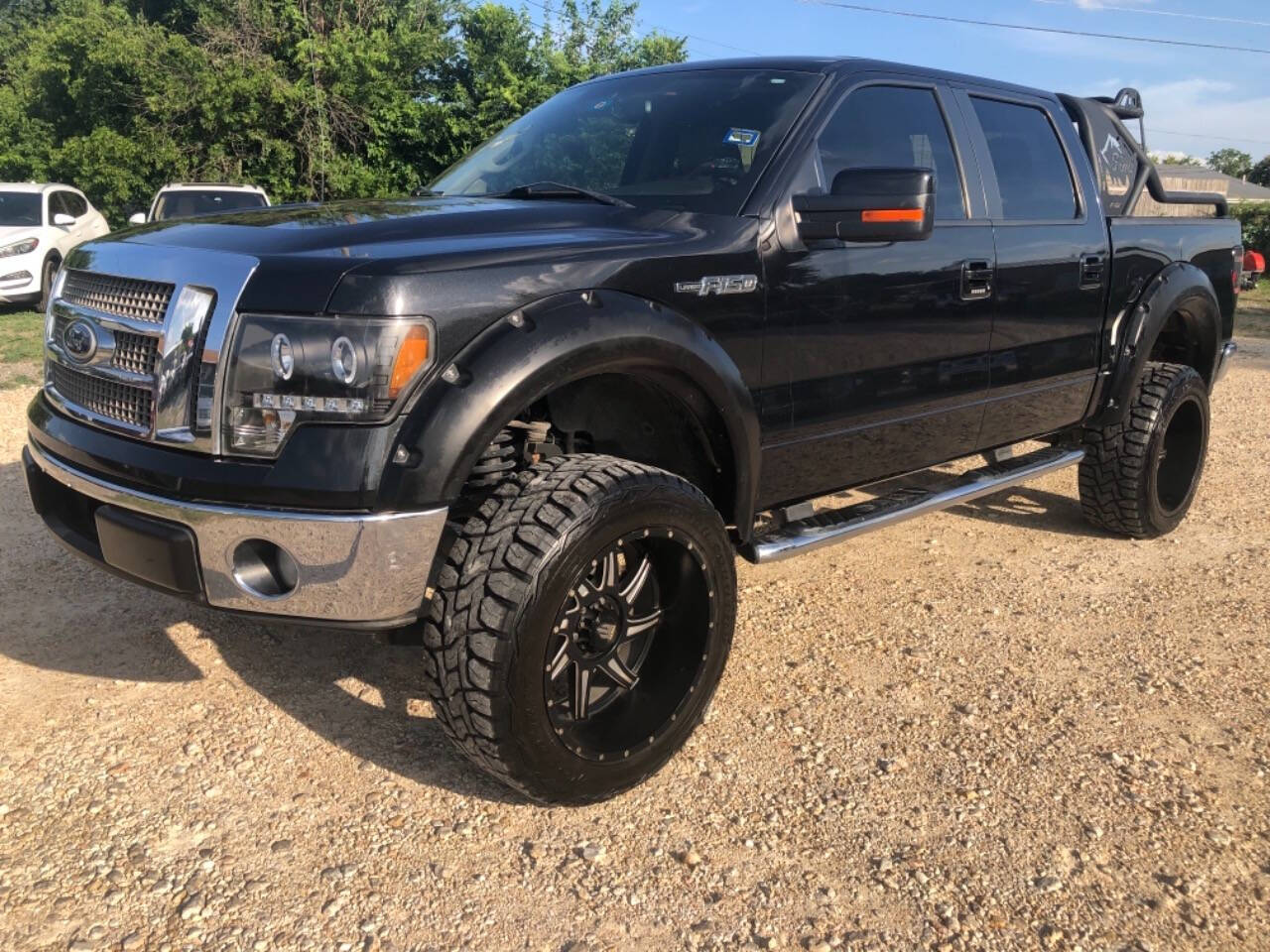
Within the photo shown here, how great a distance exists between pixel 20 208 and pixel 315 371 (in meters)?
13.0

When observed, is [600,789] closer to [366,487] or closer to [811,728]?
[811,728]

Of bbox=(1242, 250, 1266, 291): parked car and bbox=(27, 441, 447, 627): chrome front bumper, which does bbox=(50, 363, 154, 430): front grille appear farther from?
bbox=(1242, 250, 1266, 291): parked car

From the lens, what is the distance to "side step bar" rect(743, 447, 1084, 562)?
10.1ft

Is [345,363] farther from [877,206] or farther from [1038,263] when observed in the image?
[1038,263]

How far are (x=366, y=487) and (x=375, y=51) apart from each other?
1958 centimetres

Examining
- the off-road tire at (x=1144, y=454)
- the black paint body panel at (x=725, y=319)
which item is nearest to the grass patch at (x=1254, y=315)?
the off-road tire at (x=1144, y=454)

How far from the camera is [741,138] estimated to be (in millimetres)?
3117

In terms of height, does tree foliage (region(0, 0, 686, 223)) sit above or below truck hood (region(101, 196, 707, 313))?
above

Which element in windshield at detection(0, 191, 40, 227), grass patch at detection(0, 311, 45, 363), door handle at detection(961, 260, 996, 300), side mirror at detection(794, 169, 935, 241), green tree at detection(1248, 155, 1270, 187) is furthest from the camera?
green tree at detection(1248, 155, 1270, 187)

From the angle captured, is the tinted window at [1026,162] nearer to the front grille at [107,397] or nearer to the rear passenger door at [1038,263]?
the rear passenger door at [1038,263]

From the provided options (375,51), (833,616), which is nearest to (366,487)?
(833,616)

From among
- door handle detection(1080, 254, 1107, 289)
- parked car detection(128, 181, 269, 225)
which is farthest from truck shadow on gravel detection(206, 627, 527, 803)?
parked car detection(128, 181, 269, 225)

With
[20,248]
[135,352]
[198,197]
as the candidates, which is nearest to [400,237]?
[135,352]

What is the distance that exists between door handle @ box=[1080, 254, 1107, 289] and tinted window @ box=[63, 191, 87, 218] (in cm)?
1334
